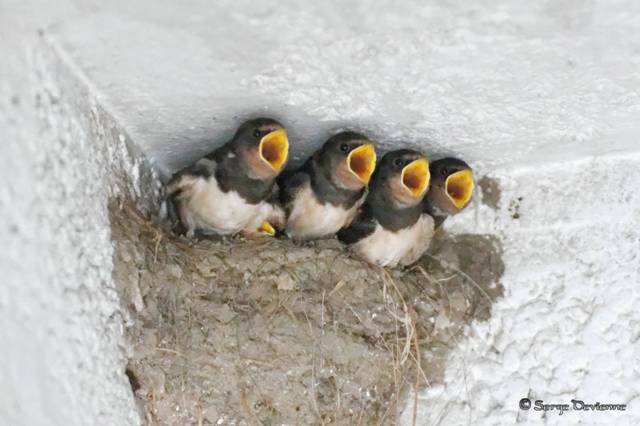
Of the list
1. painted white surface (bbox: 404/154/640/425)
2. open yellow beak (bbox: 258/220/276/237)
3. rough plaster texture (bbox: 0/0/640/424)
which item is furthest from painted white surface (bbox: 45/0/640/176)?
open yellow beak (bbox: 258/220/276/237)

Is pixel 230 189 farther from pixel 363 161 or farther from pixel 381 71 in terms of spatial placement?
pixel 381 71

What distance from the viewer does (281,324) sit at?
3.24 metres

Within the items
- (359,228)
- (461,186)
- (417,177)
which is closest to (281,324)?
(359,228)

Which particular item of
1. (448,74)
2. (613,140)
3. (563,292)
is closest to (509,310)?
(563,292)

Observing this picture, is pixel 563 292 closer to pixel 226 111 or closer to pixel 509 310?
pixel 509 310

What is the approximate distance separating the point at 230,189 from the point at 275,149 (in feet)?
0.79

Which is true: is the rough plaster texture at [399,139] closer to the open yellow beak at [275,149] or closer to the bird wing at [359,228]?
the open yellow beak at [275,149]

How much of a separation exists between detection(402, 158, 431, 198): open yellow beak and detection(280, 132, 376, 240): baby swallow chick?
0.12 meters

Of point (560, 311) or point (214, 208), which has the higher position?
point (214, 208)

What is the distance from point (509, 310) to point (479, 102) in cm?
75

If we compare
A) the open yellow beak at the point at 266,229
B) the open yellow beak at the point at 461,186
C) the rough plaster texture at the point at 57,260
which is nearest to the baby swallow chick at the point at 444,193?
the open yellow beak at the point at 461,186

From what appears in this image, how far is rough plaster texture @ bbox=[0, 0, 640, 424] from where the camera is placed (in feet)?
8.55

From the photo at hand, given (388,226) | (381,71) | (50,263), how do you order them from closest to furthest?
(50,263) < (381,71) < (388,226)

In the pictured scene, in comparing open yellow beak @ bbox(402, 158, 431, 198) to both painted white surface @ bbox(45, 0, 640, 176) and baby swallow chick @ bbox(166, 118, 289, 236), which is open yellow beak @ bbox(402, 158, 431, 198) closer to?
painted white surface @ bbox(45, 0, 640, 176)
